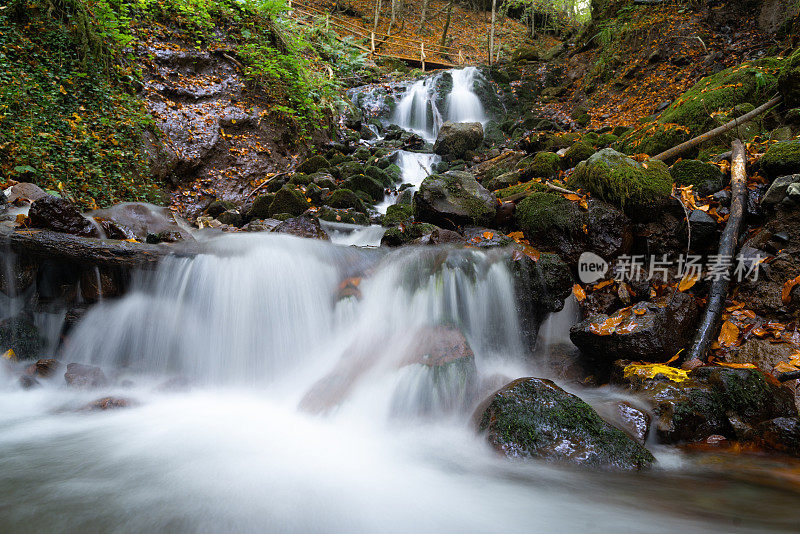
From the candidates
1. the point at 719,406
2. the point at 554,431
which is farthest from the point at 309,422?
the point at 719,406

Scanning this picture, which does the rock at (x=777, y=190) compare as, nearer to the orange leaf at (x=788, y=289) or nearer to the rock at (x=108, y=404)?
the orange leaf at (x=788, y=289)

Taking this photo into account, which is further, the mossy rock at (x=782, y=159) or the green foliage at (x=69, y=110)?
the green foliage at (x=69, y=110)

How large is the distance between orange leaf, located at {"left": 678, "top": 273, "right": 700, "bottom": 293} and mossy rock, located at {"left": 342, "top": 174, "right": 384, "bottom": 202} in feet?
22.0

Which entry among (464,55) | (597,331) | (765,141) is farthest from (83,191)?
(464,55)

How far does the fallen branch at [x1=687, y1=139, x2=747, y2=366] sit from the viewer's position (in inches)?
145

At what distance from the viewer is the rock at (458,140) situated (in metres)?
12.7

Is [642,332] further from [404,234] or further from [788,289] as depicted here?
[404,234]

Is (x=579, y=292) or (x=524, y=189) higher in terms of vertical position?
(x=524, y=189)

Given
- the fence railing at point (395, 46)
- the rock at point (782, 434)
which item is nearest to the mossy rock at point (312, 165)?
the rock at point (782, 434)

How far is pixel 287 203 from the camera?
7.80m

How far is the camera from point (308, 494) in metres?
2.39

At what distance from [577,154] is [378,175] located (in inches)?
198

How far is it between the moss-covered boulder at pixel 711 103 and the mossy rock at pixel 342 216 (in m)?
5.30

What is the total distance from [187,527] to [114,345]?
304 centimetres
